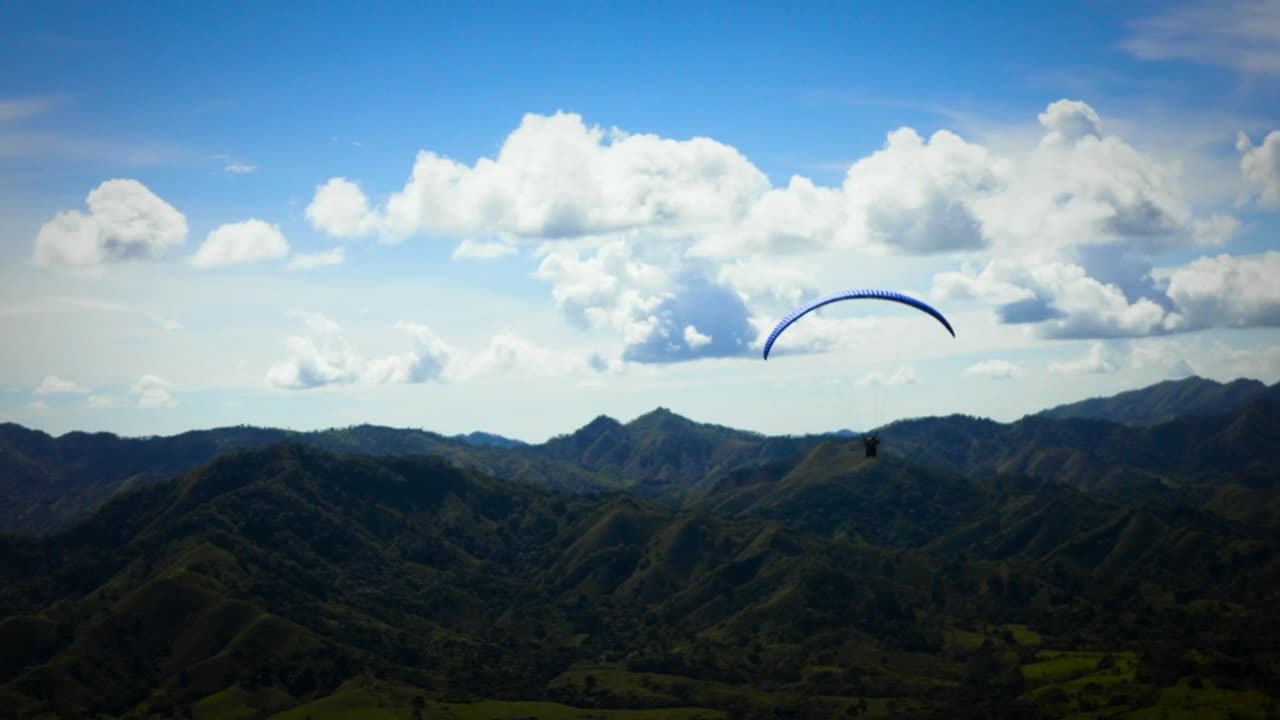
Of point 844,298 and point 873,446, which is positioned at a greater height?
point 844,298

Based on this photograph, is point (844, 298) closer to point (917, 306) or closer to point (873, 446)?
point (917, 306)

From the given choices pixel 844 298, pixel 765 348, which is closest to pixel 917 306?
pixel 844 298

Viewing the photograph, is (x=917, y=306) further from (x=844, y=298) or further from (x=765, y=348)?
(x=765, y=348)

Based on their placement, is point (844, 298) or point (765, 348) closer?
point (765, 348)

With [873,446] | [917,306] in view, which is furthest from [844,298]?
[873,446]

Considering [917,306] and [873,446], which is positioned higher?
[917,306]
